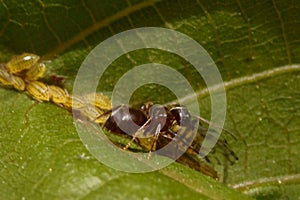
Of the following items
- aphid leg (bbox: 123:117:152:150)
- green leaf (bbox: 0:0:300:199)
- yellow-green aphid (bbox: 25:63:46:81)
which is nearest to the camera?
green leaf (bbox: 0:0:300:199)

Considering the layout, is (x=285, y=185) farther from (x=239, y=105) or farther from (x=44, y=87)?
(x=44, y=87)

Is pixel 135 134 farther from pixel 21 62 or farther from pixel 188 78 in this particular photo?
pixel 21 62

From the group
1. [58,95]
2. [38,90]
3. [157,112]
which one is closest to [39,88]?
[38,90]

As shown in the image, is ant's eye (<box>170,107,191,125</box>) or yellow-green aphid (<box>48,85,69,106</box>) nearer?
yellow-green aphid (<box>48,85,69,106</box>)

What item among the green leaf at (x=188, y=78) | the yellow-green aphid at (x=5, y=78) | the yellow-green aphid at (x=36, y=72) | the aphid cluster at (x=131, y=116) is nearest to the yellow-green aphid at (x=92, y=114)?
the aphid cluster at (x=131, y=116)

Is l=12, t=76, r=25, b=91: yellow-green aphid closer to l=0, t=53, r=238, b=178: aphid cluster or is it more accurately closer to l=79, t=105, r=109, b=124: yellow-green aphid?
l=0, t=53, r=238, b=178: aphid cluster

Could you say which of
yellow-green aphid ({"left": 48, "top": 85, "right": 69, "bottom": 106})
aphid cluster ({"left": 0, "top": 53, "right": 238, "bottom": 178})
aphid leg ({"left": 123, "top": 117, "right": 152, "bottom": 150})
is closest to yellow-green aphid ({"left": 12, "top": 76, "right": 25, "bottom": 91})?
aphid cluster ({"left": 0, "top": 53, "right": 238, "bottom": 178})

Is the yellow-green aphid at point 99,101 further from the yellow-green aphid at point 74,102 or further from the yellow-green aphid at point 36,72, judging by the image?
the yellow-green aphid at point 36,72
